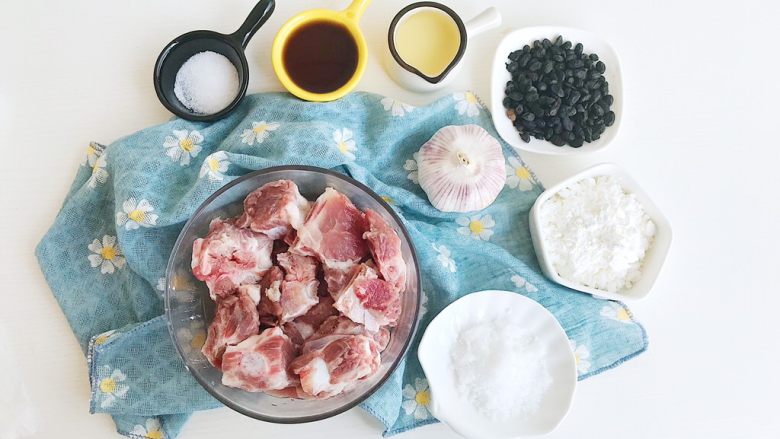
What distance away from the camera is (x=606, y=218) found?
145 centimetres

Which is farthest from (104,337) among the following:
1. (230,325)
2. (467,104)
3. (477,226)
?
(467,104)

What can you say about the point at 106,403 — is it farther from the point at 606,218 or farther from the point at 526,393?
the point at 606,218

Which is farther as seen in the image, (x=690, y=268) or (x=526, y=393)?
(x=690, y=268)

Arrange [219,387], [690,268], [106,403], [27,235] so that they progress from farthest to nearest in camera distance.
A: [690,268] → [27,235] → [106,403] → [219,387]

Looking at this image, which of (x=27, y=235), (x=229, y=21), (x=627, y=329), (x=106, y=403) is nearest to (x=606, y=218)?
(x=627, y=329)

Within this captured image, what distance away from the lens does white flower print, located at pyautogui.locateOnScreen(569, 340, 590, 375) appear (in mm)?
1479

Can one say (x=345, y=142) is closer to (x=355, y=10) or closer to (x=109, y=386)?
(x=355, y=10)

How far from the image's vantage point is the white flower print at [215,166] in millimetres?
1362

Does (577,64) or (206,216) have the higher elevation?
(577,64)

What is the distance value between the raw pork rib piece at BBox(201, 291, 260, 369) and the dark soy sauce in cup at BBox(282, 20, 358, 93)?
0.53 m

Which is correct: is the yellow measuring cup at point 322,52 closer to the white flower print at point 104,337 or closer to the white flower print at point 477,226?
the white flower print at point 477,226

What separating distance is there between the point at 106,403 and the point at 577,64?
1316 mm

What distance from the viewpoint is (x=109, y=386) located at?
1381 mm

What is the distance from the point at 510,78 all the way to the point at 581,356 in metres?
0.68
